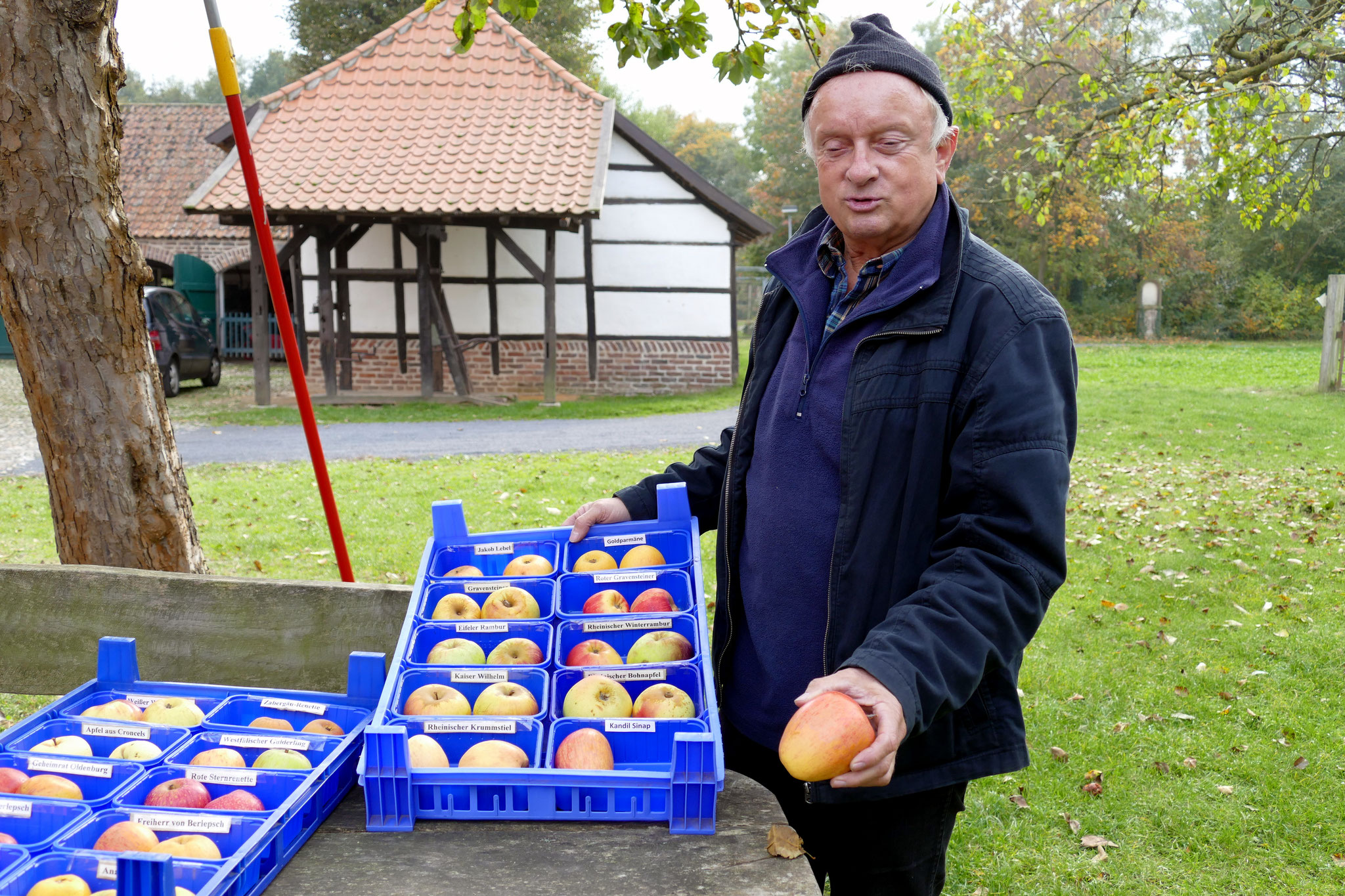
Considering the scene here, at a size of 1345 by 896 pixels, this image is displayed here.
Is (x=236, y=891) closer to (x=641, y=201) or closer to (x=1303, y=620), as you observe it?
(x=1303, y=620)

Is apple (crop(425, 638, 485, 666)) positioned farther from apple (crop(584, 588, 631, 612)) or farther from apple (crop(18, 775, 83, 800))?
apple (crop(18, 775, 83, 800))

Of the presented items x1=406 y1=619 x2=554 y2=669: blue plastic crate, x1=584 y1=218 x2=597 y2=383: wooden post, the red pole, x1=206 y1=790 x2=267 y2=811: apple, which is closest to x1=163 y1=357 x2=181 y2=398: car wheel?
x1=584 y1=218 x2=597 y2=383: wooden post

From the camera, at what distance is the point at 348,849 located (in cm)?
171

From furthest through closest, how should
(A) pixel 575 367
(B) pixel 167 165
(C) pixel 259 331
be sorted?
(B) pixel 167 165 < (A) pixel 575 367 < (C) pixel 259 331

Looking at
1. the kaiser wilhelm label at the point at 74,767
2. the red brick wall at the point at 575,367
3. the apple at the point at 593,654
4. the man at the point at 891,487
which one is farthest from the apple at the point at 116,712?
the red brick wall at the point at 575,367

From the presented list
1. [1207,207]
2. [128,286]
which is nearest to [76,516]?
[128,286]

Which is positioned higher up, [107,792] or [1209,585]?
[107,792]

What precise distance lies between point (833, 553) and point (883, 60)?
850 millimetres

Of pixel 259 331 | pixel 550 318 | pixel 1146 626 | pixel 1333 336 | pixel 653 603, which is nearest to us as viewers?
pixel 653 603

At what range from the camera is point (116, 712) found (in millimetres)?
2053

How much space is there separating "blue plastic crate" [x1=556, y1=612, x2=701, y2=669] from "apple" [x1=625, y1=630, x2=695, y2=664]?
0.01m

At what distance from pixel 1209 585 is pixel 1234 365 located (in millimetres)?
18641

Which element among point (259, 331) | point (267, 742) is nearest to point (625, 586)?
point (267, 742)

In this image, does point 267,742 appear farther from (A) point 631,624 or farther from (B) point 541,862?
(A) point 631,624
